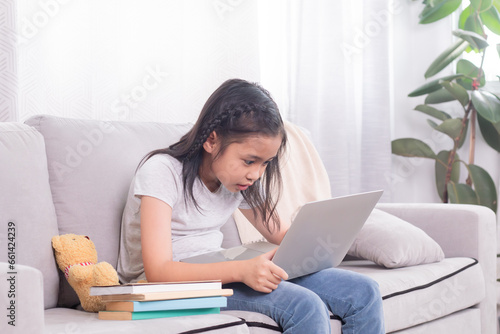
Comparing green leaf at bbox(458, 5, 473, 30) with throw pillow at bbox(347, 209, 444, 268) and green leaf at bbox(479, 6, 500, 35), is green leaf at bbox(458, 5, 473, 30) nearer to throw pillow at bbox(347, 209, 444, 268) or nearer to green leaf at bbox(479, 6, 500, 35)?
green leaf at bbox(479, 6, 500, 35)

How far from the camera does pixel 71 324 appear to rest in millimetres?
1005

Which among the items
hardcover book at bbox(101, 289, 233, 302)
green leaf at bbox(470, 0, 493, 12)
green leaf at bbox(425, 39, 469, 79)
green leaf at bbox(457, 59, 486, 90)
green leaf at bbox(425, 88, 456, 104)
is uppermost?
green leaf at bbox(470, 0, 493, 12)

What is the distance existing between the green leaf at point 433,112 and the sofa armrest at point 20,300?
2.41m

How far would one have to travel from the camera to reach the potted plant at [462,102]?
8.89 ft

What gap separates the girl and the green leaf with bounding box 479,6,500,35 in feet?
6.06

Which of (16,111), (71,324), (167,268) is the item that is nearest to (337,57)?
(16,111)

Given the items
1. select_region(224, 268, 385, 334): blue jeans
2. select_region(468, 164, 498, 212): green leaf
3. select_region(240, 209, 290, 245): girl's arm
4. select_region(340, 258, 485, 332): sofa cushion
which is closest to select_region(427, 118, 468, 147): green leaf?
select_region(468, 164, 498, 212): green leaf

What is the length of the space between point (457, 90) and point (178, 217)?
186 cm

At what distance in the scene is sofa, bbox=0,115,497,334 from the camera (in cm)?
99

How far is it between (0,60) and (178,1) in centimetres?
78

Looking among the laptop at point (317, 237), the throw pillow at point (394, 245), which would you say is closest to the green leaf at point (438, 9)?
the throw pillow at point (394, 245)

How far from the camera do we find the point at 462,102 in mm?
2746

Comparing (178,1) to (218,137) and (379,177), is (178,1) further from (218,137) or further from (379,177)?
(379,177)
